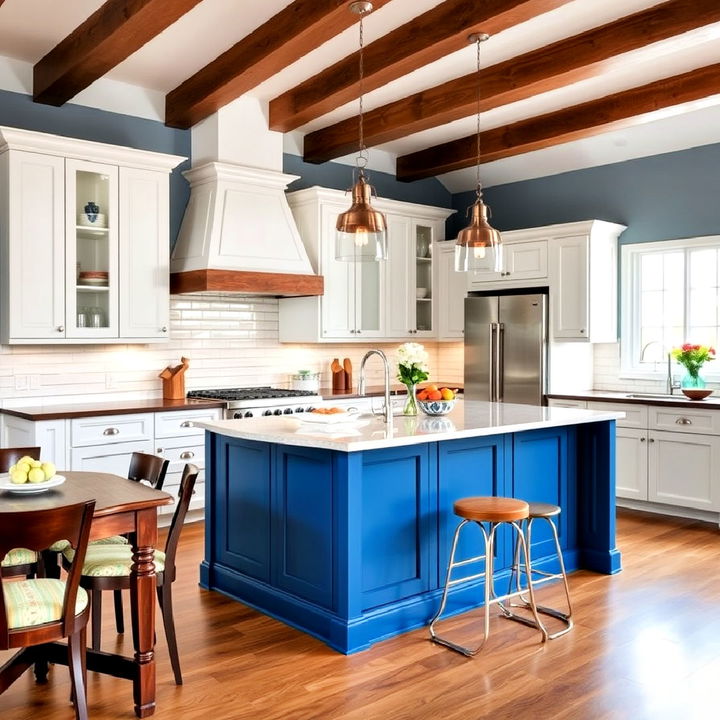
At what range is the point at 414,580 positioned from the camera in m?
3.80

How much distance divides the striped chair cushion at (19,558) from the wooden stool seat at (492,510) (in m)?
1.85

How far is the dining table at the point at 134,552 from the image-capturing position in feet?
8.98

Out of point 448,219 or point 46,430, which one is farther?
point 448,219

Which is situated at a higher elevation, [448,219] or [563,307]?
[448,219]

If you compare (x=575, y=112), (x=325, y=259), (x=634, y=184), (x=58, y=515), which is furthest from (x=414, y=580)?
(x=634, y=184)

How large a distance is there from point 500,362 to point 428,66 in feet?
8.99

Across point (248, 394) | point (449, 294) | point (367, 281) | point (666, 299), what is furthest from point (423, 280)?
point (248, 394)

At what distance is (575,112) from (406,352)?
2909 mm

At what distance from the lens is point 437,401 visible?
423 centimetres

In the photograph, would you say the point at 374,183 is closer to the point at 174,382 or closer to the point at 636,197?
the point at 636,197

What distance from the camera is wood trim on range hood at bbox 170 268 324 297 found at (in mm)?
5723

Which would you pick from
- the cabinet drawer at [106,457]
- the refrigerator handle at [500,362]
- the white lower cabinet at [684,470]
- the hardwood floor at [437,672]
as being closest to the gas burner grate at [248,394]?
the cabinet drawer at [106,457]

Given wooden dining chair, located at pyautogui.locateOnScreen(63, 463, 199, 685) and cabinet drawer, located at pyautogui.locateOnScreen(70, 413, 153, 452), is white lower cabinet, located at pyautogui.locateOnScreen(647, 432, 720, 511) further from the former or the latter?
wooden dining chair, located at pyautogui.locateOnScreen(63, 463, 199, 685)

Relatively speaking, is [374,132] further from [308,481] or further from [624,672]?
[624,672]
